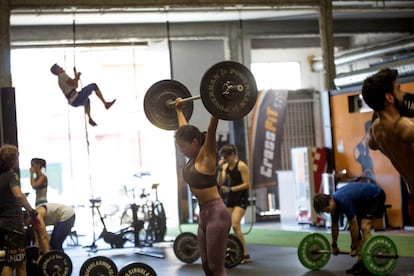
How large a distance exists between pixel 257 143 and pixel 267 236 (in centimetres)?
225

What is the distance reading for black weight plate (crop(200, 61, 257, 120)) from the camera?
4422 mm

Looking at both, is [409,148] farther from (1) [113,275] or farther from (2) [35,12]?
(2) [35,12]

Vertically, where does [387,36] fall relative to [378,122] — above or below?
above

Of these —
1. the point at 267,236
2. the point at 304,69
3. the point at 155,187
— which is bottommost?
the point at 267,236

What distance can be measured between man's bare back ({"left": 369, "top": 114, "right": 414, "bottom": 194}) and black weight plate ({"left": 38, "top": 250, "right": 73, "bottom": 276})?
4.13 m

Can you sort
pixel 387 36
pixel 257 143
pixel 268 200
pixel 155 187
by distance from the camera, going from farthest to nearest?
pixel 387 36
pixel 268 200
pixel 257 143
pixel 155 187

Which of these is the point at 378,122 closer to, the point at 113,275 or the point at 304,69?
the point at 113,275

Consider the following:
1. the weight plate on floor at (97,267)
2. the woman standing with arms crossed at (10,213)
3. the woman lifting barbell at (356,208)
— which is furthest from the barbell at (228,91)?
the woman lifting barbell at (356,208)

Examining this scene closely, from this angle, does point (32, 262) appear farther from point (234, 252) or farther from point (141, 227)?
point (141, 227)

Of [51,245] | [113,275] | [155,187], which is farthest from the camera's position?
[155,187]

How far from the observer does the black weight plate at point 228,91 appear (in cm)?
442

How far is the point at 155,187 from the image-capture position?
32.6ft

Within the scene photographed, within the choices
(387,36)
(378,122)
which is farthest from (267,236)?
(378,122)

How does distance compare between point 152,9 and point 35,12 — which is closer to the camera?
point 35,12
